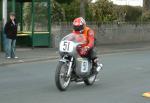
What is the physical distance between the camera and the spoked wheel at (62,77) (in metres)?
11.0

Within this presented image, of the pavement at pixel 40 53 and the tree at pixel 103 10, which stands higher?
the tree at pixel 103 10

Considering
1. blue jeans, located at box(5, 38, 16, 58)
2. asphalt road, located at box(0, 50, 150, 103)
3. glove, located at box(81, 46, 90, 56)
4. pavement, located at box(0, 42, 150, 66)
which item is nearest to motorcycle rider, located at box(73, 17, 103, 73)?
glove, located at box(81, 46, 90, 56)

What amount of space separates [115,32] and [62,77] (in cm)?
1667

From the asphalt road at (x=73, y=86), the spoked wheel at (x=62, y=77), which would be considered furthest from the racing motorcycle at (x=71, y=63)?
the asphalt road at (x=73, y=86)

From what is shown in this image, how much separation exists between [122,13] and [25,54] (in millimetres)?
14508

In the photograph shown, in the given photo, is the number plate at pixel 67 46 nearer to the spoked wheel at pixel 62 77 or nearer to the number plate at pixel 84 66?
the spoked wheel at pixel 62 77

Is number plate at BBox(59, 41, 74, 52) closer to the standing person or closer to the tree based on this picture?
the standing person

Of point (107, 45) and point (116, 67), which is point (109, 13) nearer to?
point (107, 45)

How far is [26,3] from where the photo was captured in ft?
79.5

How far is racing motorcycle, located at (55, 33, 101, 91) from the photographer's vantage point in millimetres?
11133

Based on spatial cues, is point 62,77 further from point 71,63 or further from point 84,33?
point 84,33

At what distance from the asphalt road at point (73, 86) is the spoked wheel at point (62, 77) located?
14 cm

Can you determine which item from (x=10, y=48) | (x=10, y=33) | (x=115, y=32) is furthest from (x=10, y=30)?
(x=115, y=32)

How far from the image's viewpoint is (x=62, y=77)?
11188 millimetres
